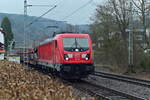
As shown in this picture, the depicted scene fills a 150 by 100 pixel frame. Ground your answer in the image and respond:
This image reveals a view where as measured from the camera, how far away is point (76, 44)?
75.0 ft

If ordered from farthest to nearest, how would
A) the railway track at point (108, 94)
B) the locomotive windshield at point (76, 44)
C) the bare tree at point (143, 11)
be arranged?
the bare tree at point (143, 11) → the locomotive windshield at point (76, 44) → the railway track at point (108, 94)

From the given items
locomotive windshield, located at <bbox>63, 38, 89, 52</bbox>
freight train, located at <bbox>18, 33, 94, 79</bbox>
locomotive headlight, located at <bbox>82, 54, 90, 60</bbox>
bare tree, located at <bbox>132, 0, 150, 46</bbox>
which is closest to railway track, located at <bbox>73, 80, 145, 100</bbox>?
freight train, located at <bbox>18, 33, 94, 79</bbox>

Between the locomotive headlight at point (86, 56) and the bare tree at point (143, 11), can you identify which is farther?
the bare tree at point (143, 11)

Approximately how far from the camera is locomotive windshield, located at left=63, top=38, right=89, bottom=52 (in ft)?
74.0

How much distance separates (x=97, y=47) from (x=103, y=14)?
12.8 ft

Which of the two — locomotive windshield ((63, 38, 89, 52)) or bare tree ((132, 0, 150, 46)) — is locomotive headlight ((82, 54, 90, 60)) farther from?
bare tree ((132, 0, 150, 46))

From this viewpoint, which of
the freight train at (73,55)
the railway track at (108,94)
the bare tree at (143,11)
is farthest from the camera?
the bare tree at (143,11)

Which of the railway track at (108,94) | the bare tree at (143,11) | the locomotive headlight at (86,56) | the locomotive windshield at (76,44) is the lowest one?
the railway track at (108,94)

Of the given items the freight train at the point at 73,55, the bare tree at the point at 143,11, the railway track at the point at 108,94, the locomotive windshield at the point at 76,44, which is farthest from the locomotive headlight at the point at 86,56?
the bare tree at the point at 143,11

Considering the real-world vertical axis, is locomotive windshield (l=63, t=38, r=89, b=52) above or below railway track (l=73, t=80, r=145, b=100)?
above

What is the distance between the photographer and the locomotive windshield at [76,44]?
22547 mm

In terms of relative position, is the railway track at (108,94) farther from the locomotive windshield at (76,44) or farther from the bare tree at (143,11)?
the bare tree at (143,11)

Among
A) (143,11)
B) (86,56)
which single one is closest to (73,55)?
(86,56)

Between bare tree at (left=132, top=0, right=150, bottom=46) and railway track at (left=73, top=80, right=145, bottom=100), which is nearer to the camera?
railway track at (left=73, top=80, right=145, bottom=100)
